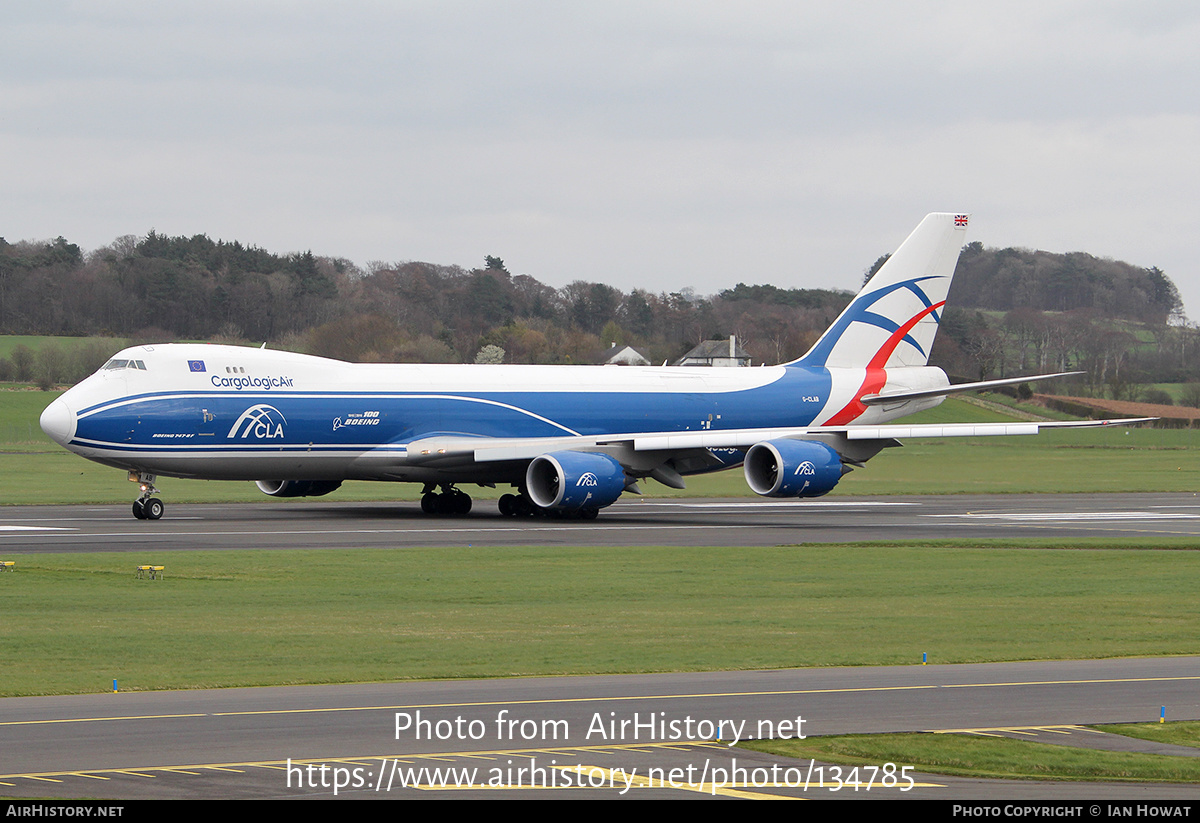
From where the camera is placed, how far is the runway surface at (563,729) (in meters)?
11.3

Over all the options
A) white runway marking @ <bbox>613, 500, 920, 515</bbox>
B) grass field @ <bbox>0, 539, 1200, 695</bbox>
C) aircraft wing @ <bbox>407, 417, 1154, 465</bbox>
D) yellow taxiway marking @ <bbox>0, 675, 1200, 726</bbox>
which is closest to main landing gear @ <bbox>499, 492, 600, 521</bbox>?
aircraft wing @ <bbox>407, 417, 1154, 465</bbox>

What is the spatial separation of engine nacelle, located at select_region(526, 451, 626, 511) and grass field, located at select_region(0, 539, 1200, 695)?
8.50m

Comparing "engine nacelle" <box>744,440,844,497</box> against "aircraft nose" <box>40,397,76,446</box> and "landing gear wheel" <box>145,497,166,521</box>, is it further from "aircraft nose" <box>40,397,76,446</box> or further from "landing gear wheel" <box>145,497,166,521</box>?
"aircraft nose" <box>40,397,76,446</box>

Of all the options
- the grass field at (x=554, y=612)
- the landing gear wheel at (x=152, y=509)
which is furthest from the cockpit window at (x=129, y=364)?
the grass field at (x=554, y=612)

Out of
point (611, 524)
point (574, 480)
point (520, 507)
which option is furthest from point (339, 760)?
point (520, 507)

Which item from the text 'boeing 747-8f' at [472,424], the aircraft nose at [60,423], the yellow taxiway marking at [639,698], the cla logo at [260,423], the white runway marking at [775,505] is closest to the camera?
the yellow taxiway marking at [639,698]

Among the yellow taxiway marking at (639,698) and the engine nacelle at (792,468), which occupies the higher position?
the engine nacelle at (792,468)

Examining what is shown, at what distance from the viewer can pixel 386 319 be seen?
285ft

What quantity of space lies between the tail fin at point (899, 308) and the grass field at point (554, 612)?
19.9m

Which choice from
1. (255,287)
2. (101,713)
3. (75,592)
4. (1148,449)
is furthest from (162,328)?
(101,713)

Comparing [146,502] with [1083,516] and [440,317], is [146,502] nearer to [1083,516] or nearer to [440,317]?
[1083,516]

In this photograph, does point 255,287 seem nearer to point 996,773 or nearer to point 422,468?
point 422,468

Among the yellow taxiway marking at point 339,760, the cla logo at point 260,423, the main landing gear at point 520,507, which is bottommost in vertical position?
the main landing gear at point 520,507

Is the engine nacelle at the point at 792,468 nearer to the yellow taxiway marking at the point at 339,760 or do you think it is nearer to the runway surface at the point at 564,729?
the runway surface at the point at 564,729
